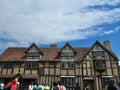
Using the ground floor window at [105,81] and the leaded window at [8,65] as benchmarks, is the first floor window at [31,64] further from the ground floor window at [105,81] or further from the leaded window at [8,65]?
the ground floor window at [105,81]

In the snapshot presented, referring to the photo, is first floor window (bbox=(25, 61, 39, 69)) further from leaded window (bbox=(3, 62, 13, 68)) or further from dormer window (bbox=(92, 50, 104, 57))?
dormer window (bbox=(92, 50, 104, 57))

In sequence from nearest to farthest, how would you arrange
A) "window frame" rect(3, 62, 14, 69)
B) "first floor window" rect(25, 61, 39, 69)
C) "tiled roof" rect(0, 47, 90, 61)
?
1. "first floor window" rect(25, 61, 39, 69)
2. "window frame" rect(3, 62, 14, 69)
3. "tiled roof" rect(0, 47, 90, 61)

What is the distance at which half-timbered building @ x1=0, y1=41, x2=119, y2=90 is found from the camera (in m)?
28.1

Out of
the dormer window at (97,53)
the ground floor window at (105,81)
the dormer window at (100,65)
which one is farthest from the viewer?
the dormer window at (97,53)

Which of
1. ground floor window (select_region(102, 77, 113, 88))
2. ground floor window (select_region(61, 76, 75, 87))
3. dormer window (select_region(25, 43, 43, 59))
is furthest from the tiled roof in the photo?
ground floor window (select_region(102, 77, 113, 88))

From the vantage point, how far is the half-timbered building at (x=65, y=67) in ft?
92.2

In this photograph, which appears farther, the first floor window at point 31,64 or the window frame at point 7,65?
the window frame at point 7,65

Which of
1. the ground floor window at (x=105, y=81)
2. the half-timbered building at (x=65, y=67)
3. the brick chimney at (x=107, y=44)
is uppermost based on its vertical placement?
the brick chimney at (x=107, y=44)

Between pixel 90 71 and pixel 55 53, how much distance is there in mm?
7236

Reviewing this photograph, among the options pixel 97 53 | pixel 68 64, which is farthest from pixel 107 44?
pixel 68 64

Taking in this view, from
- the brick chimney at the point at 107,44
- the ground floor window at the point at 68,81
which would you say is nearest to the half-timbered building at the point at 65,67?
the ground floor window at the point at 68,81

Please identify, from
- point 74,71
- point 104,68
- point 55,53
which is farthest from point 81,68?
point 55,53

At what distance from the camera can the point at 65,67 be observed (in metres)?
29.2

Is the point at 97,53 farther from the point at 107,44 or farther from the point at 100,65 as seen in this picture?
the point at 107,44
